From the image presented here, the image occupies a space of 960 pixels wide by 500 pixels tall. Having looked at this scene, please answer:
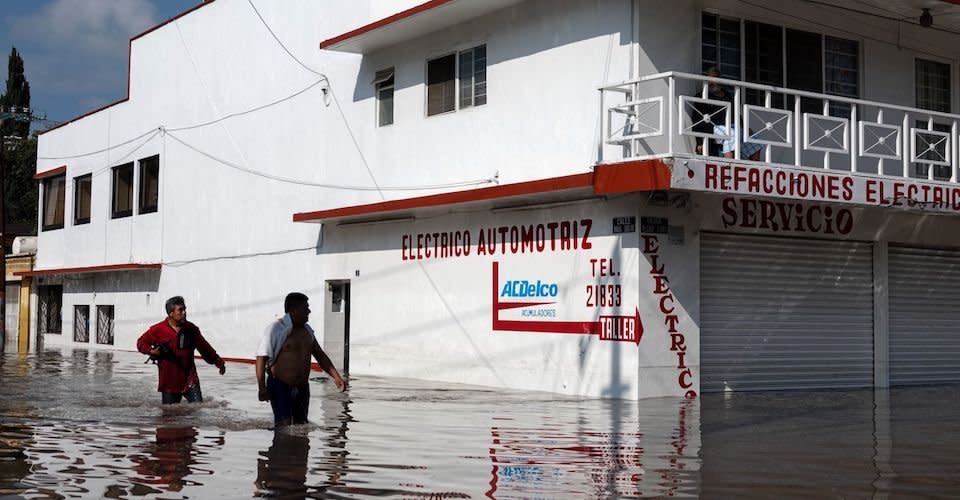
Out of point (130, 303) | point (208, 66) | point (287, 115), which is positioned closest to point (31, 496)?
point (287, 115)

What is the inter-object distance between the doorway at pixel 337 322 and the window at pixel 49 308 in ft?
59.7

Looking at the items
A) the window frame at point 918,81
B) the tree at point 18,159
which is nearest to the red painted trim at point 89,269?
the window frame at point 918,81

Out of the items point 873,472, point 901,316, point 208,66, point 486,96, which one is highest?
point 208,66

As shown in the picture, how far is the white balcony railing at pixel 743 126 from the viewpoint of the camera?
52.6ft

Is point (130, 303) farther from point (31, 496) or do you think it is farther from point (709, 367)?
point (31, 496)

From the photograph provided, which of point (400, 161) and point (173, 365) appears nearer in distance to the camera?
point (173, 365)

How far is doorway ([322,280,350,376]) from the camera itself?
79.1 ft

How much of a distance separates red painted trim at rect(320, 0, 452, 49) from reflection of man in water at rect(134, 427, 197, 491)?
1008cm

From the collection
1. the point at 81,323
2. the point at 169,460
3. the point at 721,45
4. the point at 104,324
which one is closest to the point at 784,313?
the point at 721,45

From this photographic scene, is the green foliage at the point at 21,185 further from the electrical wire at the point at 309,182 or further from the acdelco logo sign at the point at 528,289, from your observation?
the acdelco logo sign at the point at 528,289

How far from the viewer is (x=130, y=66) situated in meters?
34.2

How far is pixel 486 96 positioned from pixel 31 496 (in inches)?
537

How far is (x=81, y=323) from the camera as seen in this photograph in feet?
122

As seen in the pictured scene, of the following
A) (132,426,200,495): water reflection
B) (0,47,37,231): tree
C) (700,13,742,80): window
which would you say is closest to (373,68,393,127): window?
(700,13,742,80): window
